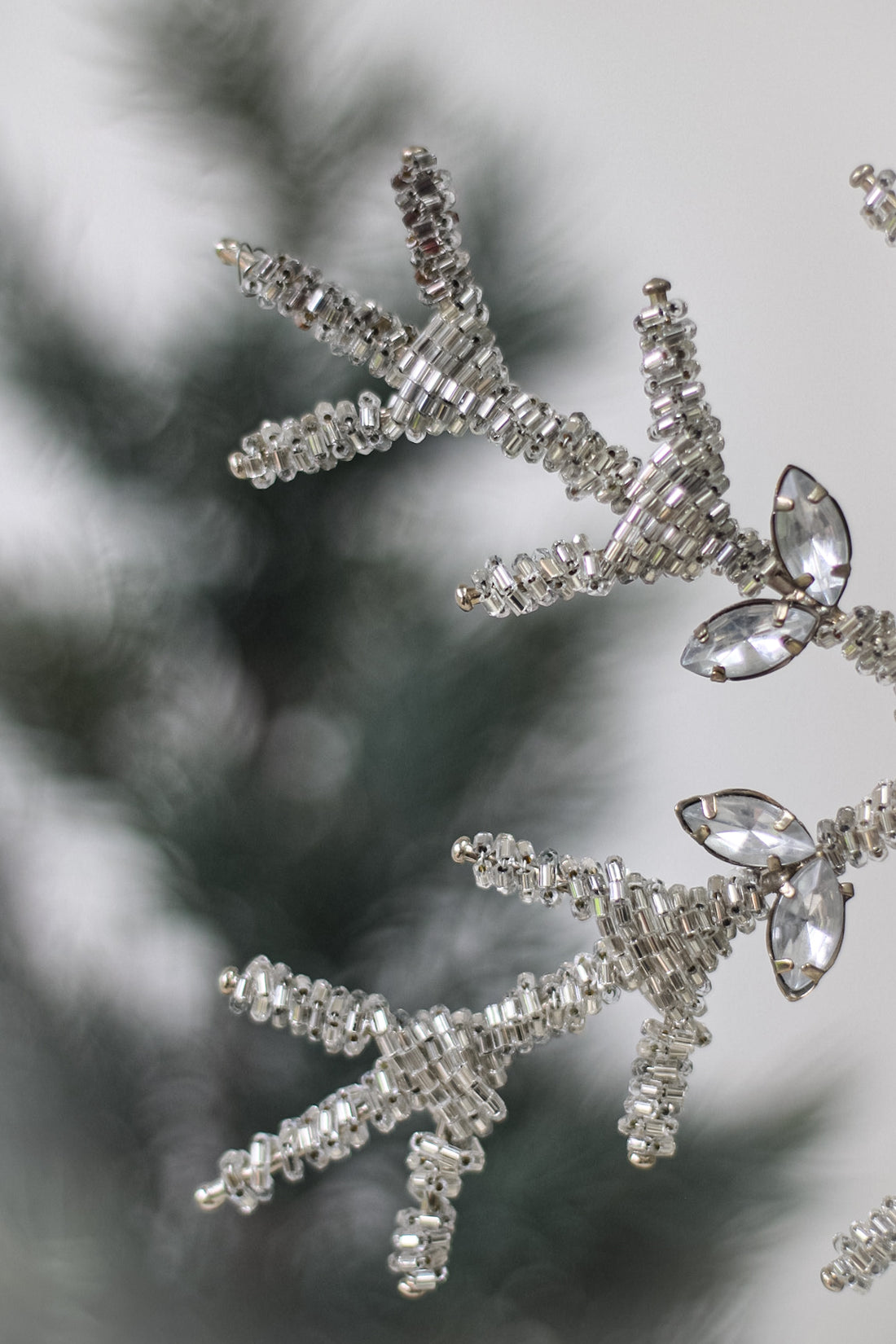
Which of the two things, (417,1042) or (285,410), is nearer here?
(417,1042)

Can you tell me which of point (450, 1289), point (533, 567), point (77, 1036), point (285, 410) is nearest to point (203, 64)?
point (285, 410)

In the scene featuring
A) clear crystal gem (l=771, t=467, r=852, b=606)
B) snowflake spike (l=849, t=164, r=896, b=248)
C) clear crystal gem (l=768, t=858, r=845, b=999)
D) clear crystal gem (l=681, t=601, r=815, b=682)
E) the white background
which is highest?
the white background

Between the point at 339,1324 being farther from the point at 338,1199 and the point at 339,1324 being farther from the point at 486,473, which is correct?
the point at 486,473

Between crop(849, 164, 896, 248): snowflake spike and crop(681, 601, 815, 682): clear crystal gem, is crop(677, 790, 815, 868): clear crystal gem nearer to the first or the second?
crop(681, 601, 815, 682): clear crystal gem

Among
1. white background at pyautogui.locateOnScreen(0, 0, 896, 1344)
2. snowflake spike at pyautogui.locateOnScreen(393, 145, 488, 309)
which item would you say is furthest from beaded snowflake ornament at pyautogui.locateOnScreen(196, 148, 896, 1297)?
white background at pyautogui.locateOnScreen(0, 0, 896, 1344)

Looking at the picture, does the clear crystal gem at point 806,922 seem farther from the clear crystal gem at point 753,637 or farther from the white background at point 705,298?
the white background at point 705,298

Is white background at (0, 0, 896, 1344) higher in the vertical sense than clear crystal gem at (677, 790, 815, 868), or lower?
higher

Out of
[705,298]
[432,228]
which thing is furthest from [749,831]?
[705,298]

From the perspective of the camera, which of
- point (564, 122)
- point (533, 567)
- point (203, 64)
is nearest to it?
point (533, 567)
